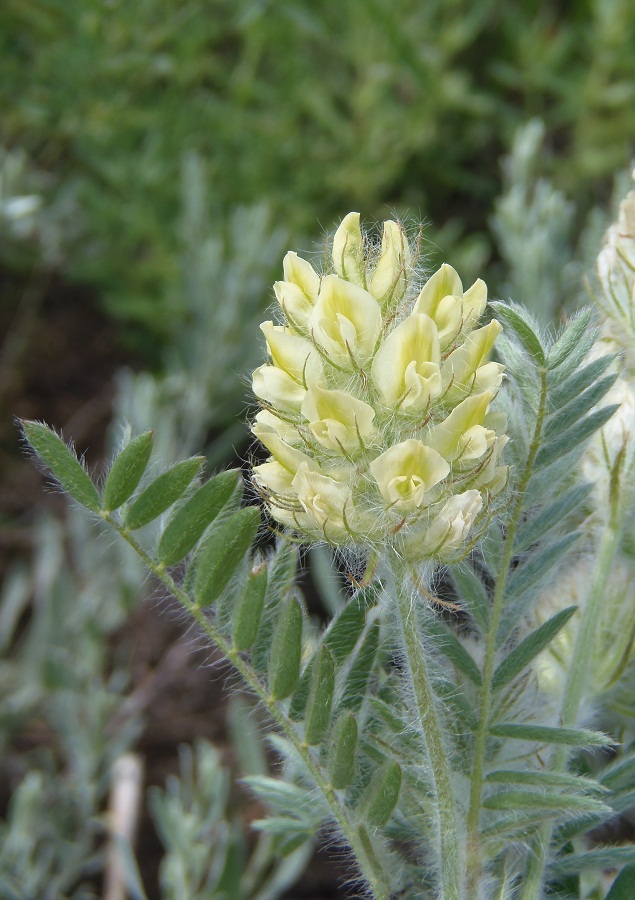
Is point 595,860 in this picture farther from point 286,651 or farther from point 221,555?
point 221,555

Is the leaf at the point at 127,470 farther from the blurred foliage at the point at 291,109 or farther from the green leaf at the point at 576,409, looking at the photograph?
the blurred foliage at the point at 291,109

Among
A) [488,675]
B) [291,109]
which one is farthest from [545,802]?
[291,109]

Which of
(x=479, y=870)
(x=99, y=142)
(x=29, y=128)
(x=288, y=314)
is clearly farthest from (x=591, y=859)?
(x=29, y=128)

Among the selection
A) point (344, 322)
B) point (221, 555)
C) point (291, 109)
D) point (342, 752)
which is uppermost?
point (291, 109)

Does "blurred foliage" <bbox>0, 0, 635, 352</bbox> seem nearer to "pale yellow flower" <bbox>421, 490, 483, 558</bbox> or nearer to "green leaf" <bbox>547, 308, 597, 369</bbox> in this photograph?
"green leaf" <bbox>547, 308, 597, 369</bbox>

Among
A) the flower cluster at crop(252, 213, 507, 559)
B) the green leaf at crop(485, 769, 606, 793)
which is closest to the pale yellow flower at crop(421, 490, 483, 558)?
the flower cluster at crop(252, 213, 507, 559)
